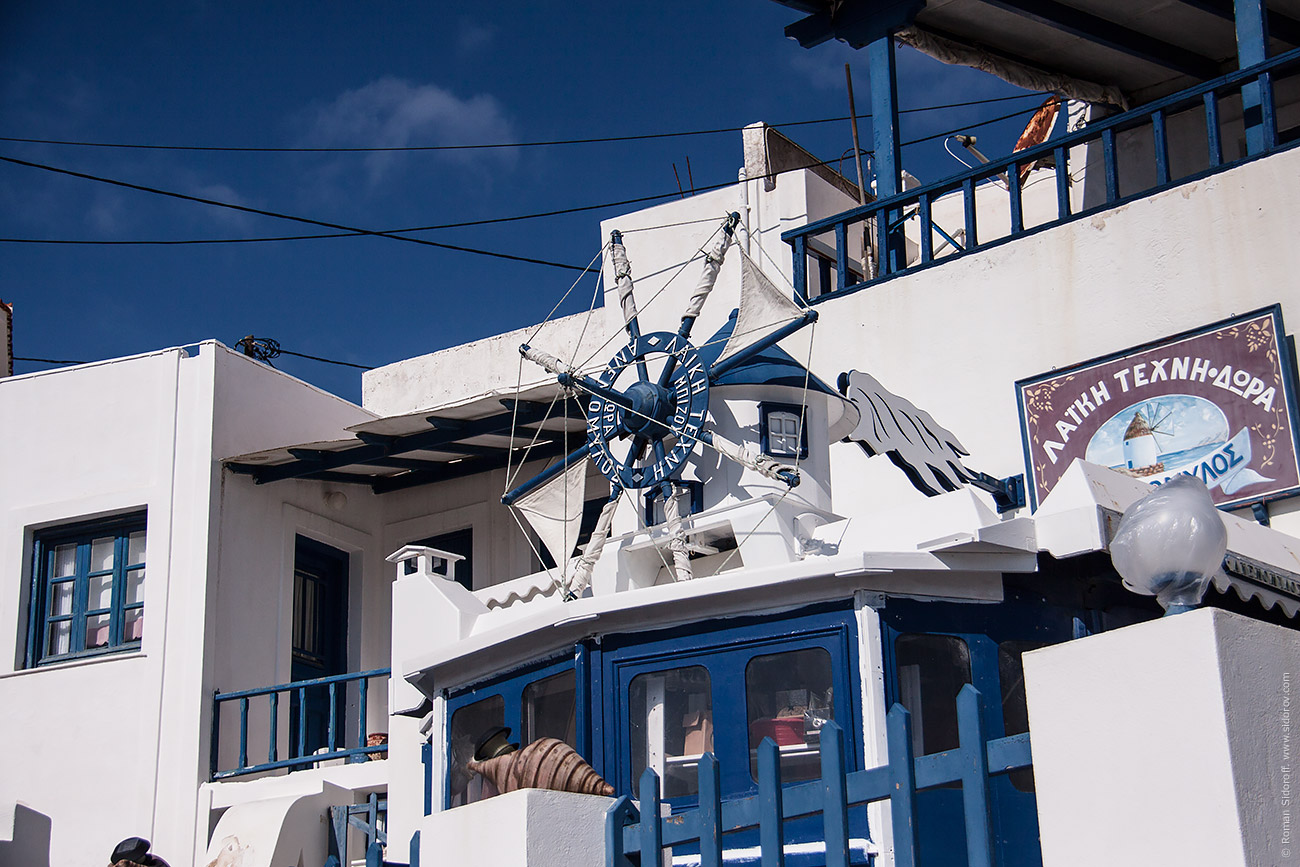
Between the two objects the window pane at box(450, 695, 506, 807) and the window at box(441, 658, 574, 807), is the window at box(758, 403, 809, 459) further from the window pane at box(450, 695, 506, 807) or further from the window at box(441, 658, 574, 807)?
the window pane at box(450, 695, 506, 807)

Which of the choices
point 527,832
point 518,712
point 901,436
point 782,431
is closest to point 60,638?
point 518,712

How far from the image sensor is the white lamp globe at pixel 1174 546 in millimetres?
4789

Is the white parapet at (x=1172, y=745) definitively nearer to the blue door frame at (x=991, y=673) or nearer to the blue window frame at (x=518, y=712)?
the blue door frame at (x=991, y=673)

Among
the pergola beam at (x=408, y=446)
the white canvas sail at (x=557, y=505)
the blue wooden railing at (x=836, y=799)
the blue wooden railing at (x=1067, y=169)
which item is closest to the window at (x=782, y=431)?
the white canvas sail at (x=557, y=505)

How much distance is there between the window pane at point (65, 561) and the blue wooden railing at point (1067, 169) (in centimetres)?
810

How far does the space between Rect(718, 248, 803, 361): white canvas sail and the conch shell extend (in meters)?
4.32

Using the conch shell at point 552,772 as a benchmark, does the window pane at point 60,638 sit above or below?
above

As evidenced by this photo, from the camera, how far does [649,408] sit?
11.1 metres

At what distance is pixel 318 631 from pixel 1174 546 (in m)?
14.0

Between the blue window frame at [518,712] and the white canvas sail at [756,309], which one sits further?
the white canvas sail at [756,309]

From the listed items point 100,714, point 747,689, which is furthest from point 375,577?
point 747,689

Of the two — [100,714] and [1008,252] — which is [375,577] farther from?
[1008,252]

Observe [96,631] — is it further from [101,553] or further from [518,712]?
[518,712]

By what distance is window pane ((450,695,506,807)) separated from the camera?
33.6 feet
